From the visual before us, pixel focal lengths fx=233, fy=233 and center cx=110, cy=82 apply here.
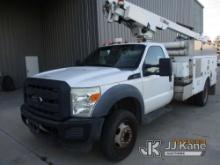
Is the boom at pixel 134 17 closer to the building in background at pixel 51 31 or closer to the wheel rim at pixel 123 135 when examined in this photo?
the wheel rim at pixel 123 135

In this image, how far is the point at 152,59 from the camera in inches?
182

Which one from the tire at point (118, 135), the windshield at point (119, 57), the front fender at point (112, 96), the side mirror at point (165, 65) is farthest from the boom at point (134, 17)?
the tire at point (118, 135)

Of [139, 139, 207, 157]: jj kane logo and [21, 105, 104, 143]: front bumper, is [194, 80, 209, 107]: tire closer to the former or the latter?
[139, 139, 207, 157]: jj kane logo

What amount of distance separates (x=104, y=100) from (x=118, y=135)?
0.66 metres

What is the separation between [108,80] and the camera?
353 cm

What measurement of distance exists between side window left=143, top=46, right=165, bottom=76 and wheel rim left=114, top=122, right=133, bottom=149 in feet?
3.63

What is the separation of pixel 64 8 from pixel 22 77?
13.0 feet

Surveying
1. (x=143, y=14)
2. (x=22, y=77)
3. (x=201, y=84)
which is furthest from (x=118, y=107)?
(x=22, y=77)

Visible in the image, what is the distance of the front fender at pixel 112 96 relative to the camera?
328cm

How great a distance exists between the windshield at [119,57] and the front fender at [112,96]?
1.78 feet

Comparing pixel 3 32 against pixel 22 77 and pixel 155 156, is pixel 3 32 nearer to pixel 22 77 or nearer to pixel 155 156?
pixel 22 77

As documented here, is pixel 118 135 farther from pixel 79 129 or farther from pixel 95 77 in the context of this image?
pixel 95 77

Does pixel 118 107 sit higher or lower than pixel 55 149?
higher

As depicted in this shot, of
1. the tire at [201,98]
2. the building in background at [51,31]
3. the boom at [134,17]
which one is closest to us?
the boom at [134,17]
